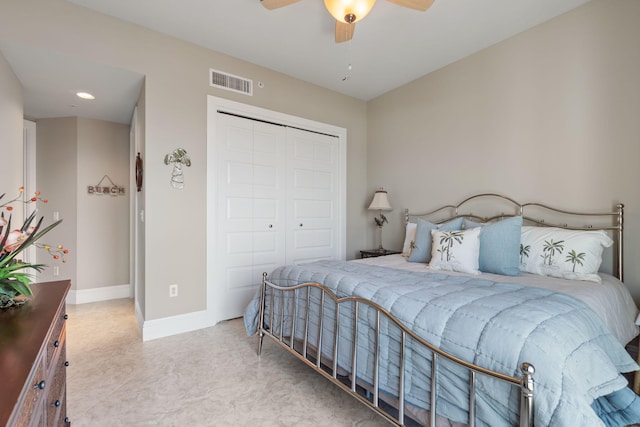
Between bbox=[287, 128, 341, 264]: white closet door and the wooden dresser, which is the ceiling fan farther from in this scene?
the wooden dresser

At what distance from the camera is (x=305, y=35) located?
281 centimetres

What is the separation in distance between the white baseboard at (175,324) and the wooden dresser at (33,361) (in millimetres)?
1404

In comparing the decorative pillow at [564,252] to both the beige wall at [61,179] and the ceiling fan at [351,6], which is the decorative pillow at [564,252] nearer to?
the ceiling fan at [351,6]

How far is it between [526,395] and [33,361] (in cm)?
129

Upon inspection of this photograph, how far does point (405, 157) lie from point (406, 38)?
1.37m

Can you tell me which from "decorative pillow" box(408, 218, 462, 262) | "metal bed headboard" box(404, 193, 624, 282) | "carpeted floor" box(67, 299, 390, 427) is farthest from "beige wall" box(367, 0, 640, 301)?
"carpeted floor" box(67, 299, 390, 427)

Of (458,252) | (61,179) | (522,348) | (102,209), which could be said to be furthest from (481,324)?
(61,179)

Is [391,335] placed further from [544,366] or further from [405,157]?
[405,157]

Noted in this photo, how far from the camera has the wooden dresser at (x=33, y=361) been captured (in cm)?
60

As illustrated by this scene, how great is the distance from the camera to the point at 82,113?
375 centimetres

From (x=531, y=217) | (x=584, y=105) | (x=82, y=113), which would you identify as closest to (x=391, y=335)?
(x=531, y=217)

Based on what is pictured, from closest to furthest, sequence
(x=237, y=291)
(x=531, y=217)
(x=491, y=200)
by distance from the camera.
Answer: (x=531, y=217) → (x=491, y=200) → (x=237, y=291)

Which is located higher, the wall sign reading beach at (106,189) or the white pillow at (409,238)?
the wall sign reading beach at (106,189)

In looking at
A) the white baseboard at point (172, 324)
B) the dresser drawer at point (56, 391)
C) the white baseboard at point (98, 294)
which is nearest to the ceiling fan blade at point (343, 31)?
the dresser drawer at point (56, 391)
